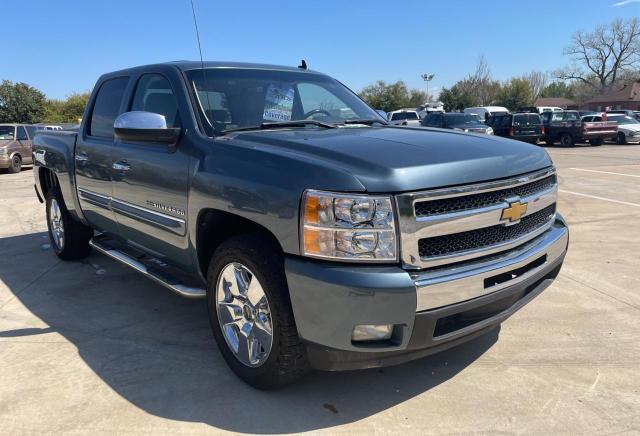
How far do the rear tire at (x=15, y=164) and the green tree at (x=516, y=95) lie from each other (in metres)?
60.5

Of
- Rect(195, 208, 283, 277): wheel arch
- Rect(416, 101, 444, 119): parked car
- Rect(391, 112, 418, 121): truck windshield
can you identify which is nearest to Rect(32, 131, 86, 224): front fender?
Rect(195, 208, 283, 277): wheel arch

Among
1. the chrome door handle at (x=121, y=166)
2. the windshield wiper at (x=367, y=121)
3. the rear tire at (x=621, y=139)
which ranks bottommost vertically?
the rear tire at (x=621, y=139)

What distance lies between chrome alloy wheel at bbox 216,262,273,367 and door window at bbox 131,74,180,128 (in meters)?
1.19

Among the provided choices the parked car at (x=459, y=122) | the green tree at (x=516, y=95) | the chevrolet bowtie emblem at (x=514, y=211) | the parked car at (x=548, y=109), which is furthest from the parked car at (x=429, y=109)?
the chevrolet bowtie emblem at (x=514, y=211)

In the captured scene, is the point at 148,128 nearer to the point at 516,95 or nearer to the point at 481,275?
the point at 481,275

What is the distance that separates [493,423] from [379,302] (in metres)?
0.95

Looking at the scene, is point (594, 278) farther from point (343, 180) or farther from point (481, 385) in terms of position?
point (343, 180)

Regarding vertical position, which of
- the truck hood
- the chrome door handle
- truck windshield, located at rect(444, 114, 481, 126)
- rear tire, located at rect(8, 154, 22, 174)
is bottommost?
rear tire, located at rect(8, 154, 22, 174)

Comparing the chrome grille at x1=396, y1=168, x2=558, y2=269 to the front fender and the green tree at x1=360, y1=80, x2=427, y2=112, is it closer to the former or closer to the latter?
the front fender

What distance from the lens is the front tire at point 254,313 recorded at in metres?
2.67

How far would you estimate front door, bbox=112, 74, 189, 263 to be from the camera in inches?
133

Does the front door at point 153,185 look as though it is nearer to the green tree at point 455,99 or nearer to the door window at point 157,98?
the door window at point 157,98

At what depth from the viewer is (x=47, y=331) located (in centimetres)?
392

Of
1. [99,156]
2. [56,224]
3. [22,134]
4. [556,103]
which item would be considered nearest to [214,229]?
[99,156]
